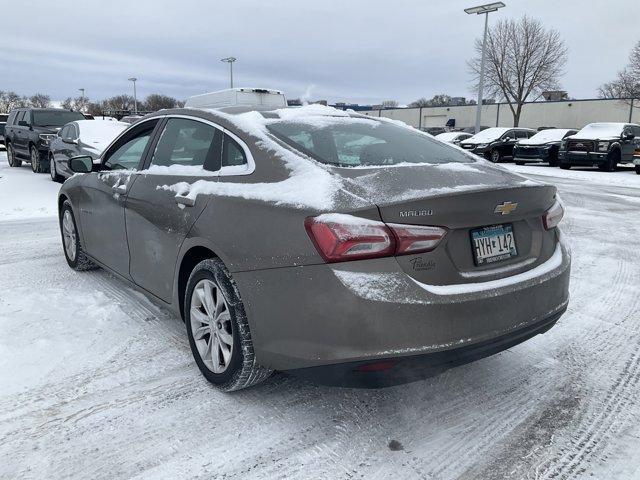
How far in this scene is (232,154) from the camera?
2.95 m

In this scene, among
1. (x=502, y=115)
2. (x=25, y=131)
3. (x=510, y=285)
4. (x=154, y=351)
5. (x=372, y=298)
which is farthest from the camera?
(x=502, y=115)

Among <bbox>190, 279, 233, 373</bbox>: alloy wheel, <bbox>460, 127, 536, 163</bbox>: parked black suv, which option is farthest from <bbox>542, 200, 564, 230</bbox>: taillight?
<bbox>460, 127, 536, 163</bbox>: parked black suv

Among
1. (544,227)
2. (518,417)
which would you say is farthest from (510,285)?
(518,417)

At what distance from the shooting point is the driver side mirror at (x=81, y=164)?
4.45 m

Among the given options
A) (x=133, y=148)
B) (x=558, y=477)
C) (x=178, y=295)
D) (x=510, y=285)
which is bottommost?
(x=558, y=477)

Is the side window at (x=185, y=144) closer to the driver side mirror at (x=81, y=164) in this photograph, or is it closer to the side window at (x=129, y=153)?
the side window at (x=129, y=153)

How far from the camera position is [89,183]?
14.8ft

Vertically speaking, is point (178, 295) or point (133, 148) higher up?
point (133, 148)

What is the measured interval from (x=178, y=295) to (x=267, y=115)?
122cm

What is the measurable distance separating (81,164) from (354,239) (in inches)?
124

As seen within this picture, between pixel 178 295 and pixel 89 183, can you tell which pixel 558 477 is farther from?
pixel 89 183

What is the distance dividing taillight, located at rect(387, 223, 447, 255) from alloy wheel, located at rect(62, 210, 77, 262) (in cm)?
375

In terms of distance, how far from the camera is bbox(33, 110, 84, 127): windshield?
15076mm

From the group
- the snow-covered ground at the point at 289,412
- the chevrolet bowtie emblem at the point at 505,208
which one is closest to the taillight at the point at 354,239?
the chevrolet bowtie emblem at the point at 505,208
